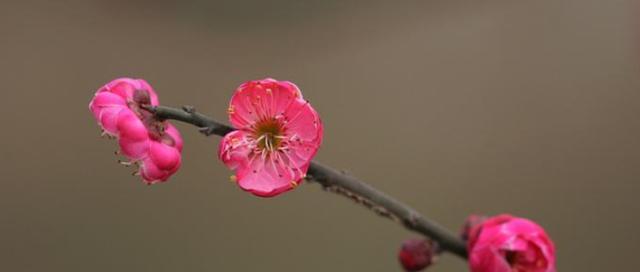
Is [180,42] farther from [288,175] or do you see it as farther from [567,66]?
[288,175]

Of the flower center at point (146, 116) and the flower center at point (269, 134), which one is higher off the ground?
the flower center at point (146, 116)

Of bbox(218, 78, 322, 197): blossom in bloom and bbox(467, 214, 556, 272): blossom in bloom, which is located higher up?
bbox(218, 78, 322, 197): blossom in bloom

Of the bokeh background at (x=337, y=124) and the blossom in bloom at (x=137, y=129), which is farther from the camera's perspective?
the bokeh background at (x=337, y=124)

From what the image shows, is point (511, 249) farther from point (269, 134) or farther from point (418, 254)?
point (269, 134)

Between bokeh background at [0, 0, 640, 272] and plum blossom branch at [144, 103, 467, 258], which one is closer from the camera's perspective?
plum blossom branch at [144, 103, 467, 258]

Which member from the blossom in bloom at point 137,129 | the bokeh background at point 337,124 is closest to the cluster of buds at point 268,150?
the blossom in bloom at point 137,129

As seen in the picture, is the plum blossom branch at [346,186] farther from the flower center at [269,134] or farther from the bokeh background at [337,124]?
the bokeh background at [337,124]

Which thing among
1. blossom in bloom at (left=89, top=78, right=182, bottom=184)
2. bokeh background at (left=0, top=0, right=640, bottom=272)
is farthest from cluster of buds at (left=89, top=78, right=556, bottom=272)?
bokeh background at (left=0, top=0, right=640, bottom=272)

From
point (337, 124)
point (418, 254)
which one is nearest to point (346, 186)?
point (418, 254)

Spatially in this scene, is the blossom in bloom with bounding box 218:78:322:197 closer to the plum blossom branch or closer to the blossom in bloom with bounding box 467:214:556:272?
the plum blossom branch
